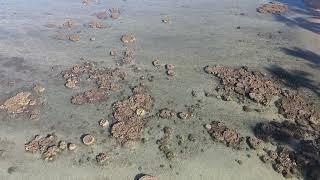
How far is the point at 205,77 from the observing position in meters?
29.0

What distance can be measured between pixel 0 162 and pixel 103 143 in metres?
6.29

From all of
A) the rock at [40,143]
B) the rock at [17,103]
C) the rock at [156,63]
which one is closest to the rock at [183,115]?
the rock at [156,63]

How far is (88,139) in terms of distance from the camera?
915 inches

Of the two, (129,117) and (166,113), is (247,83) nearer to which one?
(166,113)

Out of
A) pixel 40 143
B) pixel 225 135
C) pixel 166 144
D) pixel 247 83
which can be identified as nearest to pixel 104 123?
pixel 40 143

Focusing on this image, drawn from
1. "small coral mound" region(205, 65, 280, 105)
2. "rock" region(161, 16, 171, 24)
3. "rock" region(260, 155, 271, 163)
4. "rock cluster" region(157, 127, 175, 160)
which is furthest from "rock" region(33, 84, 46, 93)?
"rock" region(260, 155, 271, 163)

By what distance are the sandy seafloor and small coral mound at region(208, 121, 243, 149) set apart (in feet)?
1.58

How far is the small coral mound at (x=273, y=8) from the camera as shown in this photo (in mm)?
39156

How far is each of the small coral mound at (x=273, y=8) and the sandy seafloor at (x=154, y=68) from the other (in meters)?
0.95

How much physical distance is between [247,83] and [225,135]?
6.19 meters

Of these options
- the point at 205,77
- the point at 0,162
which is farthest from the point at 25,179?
the point at 205,77

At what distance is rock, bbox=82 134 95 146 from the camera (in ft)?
75.6

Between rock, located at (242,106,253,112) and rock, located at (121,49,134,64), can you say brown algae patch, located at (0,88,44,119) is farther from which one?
rock, located at (242,106,253,112)

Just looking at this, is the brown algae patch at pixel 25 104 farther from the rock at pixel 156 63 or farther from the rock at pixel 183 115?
the rock at pixel 183 115
